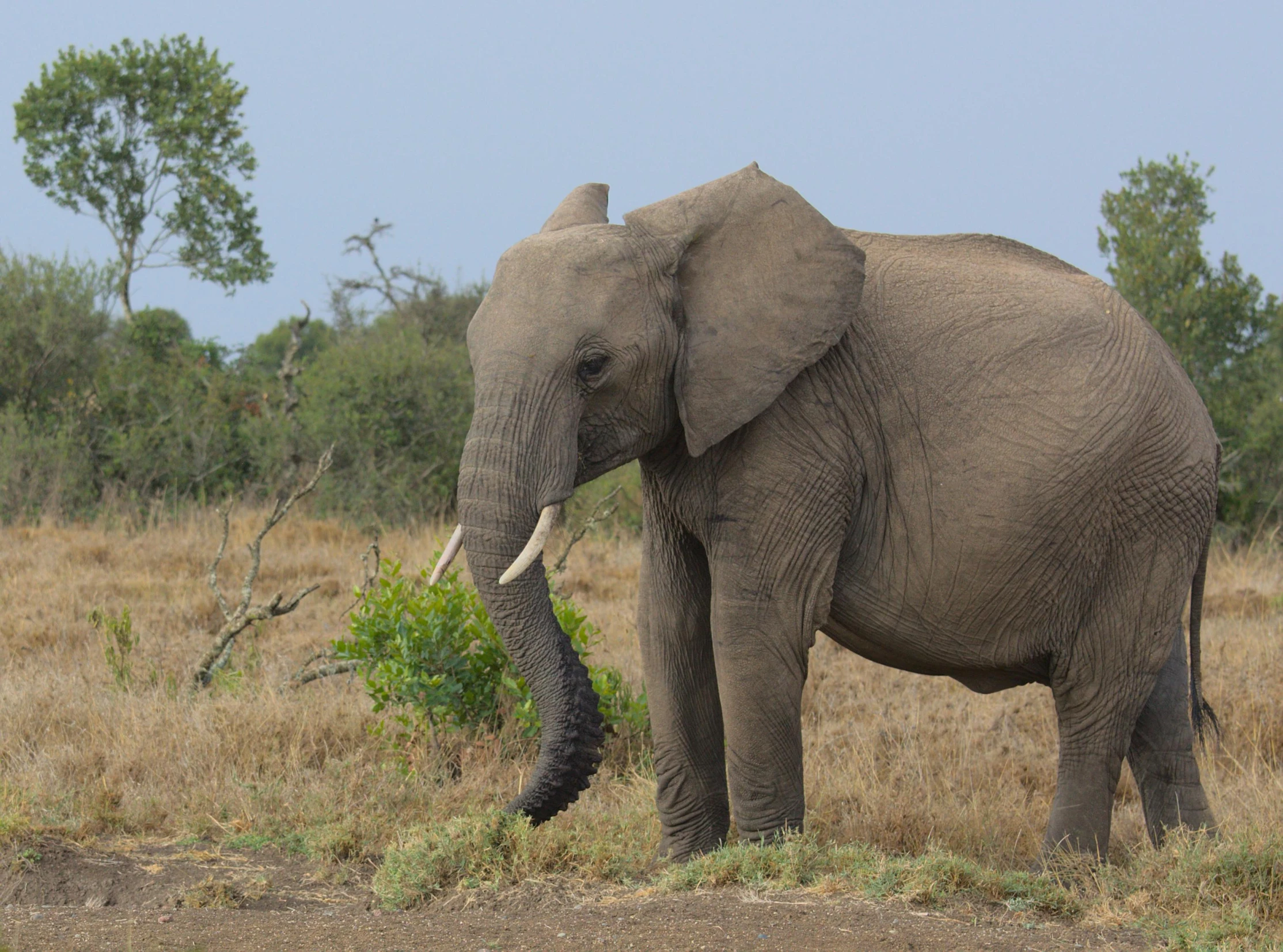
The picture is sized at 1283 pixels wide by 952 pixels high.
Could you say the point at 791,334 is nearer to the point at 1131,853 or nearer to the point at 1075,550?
the point at 1075,550

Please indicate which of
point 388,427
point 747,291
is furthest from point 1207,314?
point 747,291

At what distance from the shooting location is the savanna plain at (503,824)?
4086 mm

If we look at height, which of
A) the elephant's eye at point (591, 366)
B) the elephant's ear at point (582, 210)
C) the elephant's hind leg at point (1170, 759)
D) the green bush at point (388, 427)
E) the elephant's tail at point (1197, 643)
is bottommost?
the elephant's hind leg at point (1170, 759)

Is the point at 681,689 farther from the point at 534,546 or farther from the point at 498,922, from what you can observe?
the point at 534,546

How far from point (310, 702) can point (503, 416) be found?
3473 millimetres

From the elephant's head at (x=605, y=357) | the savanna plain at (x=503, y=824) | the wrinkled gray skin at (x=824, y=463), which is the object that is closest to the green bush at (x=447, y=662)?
the savanna plain at (x=503, y=824)

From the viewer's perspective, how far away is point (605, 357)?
4117 mm

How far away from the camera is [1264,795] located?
5863mm

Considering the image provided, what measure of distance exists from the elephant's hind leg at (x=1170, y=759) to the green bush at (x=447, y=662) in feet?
7.59

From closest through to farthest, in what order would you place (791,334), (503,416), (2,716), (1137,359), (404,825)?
(503,416) < (791,334) < (1137,359) < (404,825) < (2,716)

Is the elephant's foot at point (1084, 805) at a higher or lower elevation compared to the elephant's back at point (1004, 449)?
lower

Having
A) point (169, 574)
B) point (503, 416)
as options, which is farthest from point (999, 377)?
point (169, 574)

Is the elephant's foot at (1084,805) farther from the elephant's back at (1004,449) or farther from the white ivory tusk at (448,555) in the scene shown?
the white ivory tusk at (448,555)

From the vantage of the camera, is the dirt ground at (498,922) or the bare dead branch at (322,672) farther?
the bare dead branch at (322,672)
